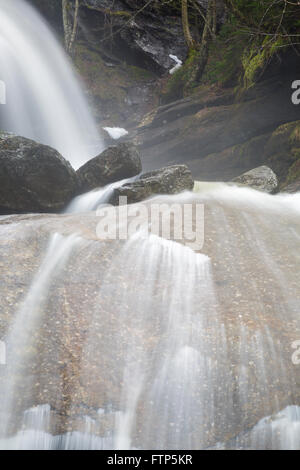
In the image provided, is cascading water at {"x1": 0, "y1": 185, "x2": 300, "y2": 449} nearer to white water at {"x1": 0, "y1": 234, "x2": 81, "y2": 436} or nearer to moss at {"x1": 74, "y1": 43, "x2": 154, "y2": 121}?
white water at {"x1": 0, "y1": 234, "x2": 81, "y2": 436}

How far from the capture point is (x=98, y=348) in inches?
102

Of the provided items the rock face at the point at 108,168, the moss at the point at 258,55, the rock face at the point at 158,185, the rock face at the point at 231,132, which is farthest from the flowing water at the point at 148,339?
the moss at the point at 258,55

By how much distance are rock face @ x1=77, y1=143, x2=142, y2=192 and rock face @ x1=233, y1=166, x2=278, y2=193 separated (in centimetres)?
278

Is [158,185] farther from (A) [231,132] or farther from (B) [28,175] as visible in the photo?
(A) [231,132]

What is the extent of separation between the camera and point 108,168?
25.7 feet

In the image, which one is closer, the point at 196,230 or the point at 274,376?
the point at 274,376

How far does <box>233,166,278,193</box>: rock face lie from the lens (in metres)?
7.14

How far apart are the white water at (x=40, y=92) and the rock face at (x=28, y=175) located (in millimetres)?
4573

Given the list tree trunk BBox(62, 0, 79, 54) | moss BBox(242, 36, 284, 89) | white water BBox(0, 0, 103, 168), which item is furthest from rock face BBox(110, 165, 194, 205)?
tree trunk BBox(62, 0, 79, 54)

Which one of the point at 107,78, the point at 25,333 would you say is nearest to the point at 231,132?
the point at 25,333

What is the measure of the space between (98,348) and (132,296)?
65cm
